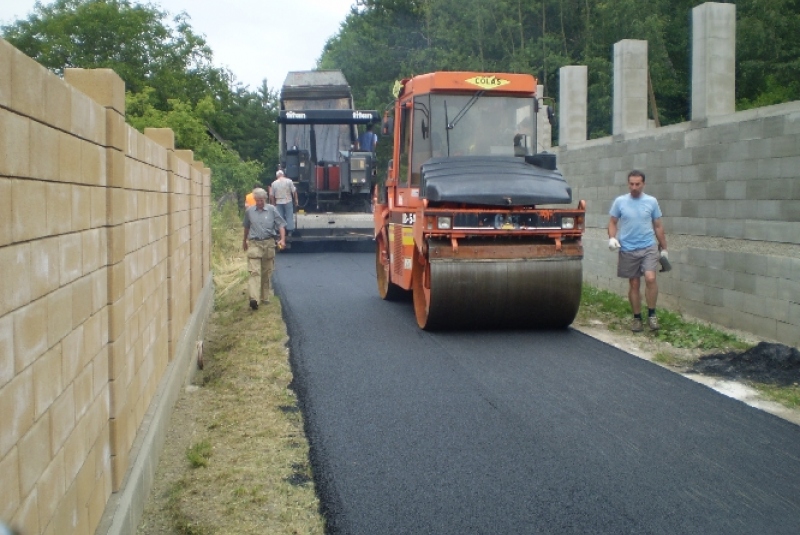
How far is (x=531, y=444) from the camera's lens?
585 cm

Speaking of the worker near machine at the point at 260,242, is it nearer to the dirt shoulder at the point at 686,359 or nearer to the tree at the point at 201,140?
the dirt shoulder at the point at 686,359

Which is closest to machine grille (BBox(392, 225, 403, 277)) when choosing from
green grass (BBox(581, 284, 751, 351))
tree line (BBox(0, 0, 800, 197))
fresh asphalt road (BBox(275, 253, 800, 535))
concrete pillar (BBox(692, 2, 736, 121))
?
fresh asphalt road (BBox(275, 253, 800, 535))

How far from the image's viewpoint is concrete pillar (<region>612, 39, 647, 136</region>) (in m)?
12.8

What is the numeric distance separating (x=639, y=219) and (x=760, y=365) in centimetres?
240

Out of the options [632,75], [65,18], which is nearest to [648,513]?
[632,75]

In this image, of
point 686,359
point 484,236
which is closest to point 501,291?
point 484,236

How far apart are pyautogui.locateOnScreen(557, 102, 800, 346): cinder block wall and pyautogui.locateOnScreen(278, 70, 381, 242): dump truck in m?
9.30

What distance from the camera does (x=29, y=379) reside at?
2762mm

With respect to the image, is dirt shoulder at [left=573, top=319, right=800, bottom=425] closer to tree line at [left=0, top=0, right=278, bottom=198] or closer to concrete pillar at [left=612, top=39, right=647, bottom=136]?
concrete pillar at [left=612, top=39, right=647, bottom=136]

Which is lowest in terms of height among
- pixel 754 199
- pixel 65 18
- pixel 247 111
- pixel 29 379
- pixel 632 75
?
pixel 29 379

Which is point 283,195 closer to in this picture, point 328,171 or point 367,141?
point 328,171

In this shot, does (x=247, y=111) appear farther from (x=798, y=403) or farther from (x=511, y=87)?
(x=798, y=403)

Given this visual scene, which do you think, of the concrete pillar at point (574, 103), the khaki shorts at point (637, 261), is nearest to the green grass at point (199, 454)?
the khaki shorts at point (637, 261)

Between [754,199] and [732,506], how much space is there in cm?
538
